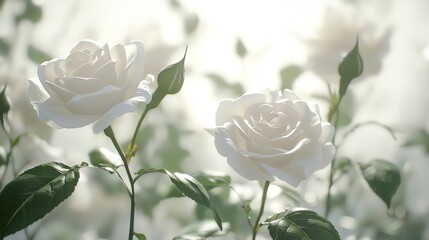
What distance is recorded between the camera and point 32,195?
1.17 ft

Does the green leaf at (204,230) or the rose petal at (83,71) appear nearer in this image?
the rose petal at (83,71)

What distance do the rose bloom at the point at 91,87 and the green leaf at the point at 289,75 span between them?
0.25 m

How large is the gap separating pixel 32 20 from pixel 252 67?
0.77 ft

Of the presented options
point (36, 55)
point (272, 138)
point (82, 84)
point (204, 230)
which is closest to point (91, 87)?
point (82, 84)

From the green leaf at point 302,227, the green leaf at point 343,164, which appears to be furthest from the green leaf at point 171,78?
the green leaf at point 343,164

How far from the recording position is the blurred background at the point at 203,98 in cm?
66

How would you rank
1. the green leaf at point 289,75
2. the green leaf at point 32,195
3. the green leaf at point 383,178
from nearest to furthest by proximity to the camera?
the green leaf at point 32,195
the green leaf at point 383,178
the green leaf at point 289,75

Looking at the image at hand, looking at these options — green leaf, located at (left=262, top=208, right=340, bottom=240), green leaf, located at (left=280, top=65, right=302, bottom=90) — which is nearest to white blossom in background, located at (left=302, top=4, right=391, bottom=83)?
green leaf, located at (left=280, top=65, right=302, bottom=90)

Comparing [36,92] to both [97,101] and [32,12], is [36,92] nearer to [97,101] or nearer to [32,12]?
[97,101]

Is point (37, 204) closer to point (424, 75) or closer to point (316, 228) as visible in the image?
point (316, 228)

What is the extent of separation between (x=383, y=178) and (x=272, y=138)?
0.41 ft

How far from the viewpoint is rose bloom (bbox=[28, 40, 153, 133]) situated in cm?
36

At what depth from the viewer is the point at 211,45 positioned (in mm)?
708

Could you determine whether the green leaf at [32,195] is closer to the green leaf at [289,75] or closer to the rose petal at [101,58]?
the rose petal at [101,58]
